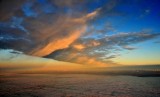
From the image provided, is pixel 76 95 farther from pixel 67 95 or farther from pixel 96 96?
pixel 96 96

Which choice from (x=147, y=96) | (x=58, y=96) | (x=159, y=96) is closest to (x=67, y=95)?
(x=58, y=96)

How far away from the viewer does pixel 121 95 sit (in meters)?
20.9

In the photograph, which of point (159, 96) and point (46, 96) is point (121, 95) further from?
point (46, 96)

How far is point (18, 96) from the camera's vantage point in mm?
20797

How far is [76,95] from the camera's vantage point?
2128cm

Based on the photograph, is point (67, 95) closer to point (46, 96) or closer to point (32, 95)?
point (46, 96)

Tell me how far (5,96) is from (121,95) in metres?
14.1

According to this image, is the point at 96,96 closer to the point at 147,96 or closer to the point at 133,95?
the point at 133,95

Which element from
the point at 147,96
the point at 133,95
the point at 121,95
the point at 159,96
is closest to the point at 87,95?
the point at 121,95

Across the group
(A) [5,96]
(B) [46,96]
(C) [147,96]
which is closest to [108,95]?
(C) [147,96]

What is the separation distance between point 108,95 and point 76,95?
13.0 feet

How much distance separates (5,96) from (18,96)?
1531 mm

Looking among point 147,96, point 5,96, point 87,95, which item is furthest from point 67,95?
point 147,96

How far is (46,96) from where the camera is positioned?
68.5 ft
